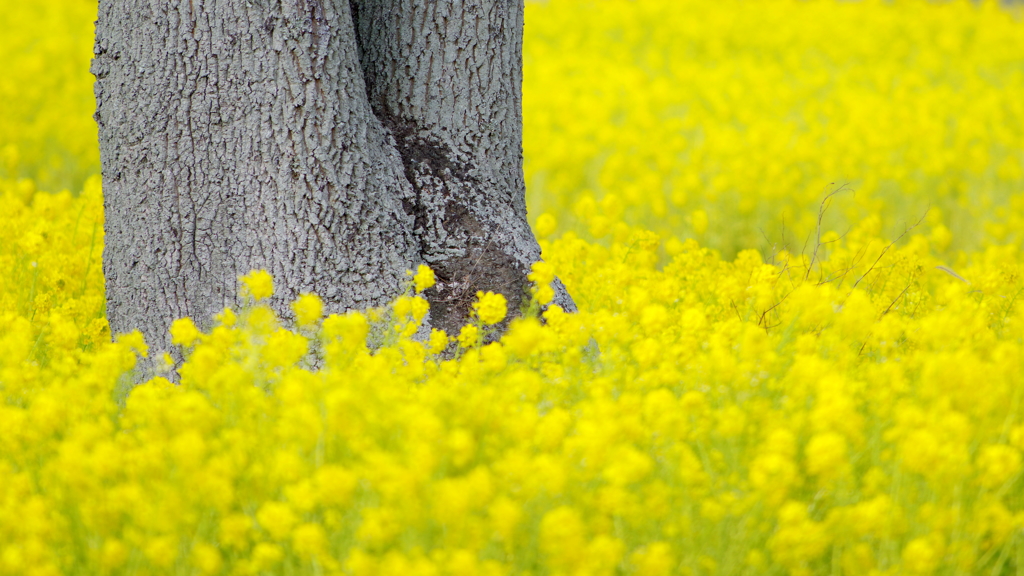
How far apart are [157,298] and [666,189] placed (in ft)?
15.1

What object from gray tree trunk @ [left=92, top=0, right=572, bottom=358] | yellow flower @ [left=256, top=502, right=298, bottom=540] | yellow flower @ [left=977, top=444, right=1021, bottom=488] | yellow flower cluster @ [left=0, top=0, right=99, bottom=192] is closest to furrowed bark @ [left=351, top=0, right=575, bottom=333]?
gray tree trunk @ [left=92, top=0, right=572, bottom=358]

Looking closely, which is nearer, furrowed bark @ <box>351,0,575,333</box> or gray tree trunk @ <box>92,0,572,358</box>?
gray tree trunk @ <box>92,0,572,358</box>

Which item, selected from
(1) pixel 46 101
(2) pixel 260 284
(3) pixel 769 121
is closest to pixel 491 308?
(2) pixel 260 284

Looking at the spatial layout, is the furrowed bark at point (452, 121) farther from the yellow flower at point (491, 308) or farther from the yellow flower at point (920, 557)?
the yellow flower at point (920, 557)

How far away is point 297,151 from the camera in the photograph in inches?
110

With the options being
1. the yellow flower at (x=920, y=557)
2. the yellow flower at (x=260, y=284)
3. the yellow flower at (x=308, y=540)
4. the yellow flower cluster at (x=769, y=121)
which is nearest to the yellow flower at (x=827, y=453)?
the yellow flower at (x=920, y=557)

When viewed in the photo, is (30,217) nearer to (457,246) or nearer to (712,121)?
(457,246)

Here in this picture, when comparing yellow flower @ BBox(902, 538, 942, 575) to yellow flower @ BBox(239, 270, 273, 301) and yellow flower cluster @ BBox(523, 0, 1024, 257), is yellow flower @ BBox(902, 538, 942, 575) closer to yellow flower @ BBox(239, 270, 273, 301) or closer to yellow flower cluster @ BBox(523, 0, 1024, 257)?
yellow flower @ BBox(239, 270, 273, 301)

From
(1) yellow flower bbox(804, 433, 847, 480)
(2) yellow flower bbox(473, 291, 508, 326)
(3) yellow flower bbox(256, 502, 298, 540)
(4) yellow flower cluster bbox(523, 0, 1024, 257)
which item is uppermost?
(2) yellow flower bbox(473, 291, 508, 326)

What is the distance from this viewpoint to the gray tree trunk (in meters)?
2.79

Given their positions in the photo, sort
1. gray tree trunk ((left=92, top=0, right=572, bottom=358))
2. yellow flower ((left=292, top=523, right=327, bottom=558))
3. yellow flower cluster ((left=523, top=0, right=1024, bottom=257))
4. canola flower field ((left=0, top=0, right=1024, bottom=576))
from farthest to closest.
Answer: yellow flower cluster ((left=523, top=0, right=1024, bottom=257)), gray tree trunk ((left=92, top=0, right=572, bottom=358)), canola flower field ((left=0, top=0, right=1024, bottom=576)), yellow flower ((left=292, top=523, right=327, bottom=558))

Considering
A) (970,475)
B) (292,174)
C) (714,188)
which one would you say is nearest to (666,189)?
(714,188)

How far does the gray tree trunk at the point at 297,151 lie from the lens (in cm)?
279

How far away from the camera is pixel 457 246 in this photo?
125 inches
